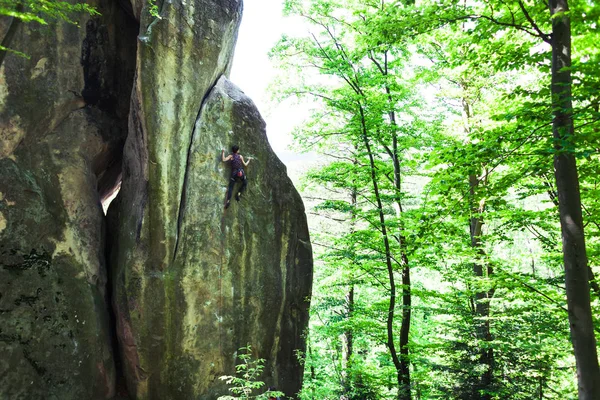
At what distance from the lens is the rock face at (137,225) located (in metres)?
8.58

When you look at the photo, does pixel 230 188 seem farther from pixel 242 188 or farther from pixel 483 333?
pixel 483 333

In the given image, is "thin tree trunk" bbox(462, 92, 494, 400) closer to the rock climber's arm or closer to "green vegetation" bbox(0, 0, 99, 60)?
the rock climber's arm

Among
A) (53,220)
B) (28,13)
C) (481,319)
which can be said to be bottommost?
(481,319)

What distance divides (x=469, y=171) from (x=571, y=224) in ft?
5.50

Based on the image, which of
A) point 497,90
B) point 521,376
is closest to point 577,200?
point 521,376

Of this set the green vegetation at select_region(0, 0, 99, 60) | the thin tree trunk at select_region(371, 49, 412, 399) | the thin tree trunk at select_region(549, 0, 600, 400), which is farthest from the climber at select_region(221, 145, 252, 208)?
the thin tree trunk at select_region(549, 0, 600, 400)

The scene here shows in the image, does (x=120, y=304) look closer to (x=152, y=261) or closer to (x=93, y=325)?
(x=93, y=325)

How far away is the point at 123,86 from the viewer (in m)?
12.0

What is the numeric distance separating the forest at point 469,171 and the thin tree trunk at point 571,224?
17 mm

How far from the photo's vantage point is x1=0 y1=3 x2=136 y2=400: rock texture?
26.8 ft

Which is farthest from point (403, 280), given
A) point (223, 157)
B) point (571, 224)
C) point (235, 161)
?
point (571, 224)

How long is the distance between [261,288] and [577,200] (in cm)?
816

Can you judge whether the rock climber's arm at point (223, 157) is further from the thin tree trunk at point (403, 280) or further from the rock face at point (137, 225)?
the thin tree trunk at point (403, 280)

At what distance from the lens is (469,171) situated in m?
6.12
